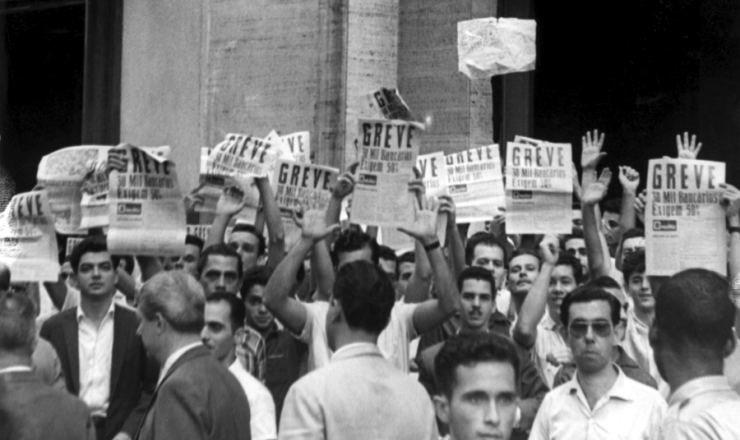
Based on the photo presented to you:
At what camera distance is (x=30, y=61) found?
42.6 feet

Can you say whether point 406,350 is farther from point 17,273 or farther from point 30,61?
point 30,61

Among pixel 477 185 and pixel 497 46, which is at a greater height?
pixel 497 46

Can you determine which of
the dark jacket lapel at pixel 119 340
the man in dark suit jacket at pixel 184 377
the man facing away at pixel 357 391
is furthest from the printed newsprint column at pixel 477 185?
the man facing away at pixel 357 391

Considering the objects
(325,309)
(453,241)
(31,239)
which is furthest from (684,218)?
(31,239)

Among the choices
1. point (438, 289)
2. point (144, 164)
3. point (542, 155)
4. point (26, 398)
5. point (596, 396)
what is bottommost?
point (596, 396)

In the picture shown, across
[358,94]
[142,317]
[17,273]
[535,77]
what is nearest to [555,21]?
[535,77]

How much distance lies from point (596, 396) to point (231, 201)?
3392mm

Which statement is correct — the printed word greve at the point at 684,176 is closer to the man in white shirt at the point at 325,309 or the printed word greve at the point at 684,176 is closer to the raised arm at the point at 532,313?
the raised arm at the point at 532,313

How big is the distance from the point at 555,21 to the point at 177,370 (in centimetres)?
882

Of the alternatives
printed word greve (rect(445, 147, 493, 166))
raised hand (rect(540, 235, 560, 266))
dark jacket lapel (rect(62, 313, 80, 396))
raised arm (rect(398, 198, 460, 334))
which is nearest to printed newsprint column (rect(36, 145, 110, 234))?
dark jacket lapel (rect(62, 313, 80, 396))

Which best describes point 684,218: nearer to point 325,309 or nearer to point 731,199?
point 731,199

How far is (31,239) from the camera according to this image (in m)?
7.18

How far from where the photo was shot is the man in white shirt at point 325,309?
624cm

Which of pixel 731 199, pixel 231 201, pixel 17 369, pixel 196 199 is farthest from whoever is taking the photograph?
pixel 196 199
